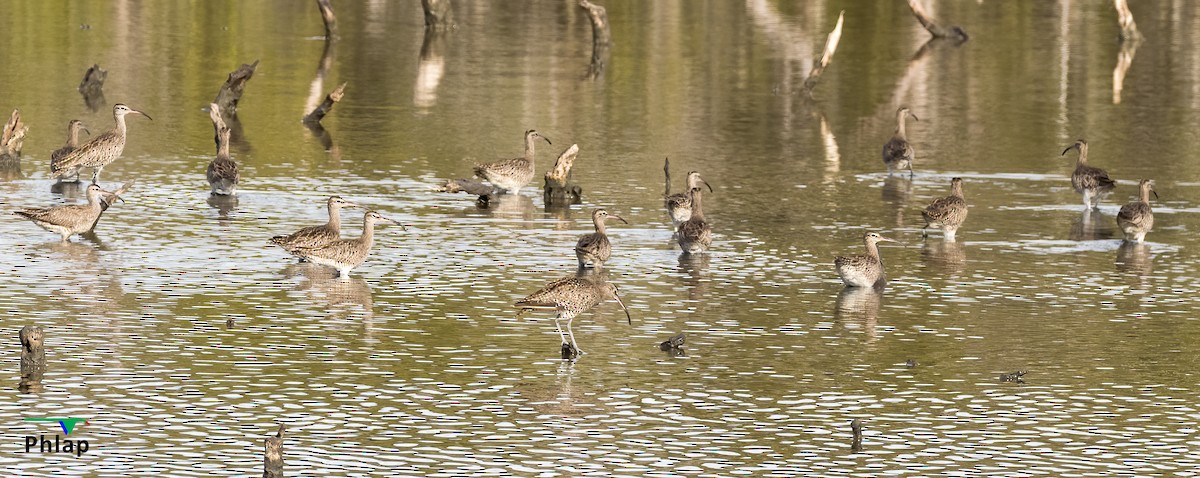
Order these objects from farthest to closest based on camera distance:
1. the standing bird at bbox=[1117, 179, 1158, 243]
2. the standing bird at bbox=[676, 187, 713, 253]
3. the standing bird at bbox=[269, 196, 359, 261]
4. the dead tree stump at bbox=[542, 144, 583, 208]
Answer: the dead tree stump at bbox=[542, 144, 583, 208]
the standing bird at bbox=[1117, 179, 1158, 243]
the standing bird at bbox=[676, 187, 713, 253]
the standing bird at bbox=[269, 196, 359, 261]

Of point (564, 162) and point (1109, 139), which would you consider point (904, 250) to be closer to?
point (564, 162)

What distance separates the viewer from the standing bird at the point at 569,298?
22.7 m

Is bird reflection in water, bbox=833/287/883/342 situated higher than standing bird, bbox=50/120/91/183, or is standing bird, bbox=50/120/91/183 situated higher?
standing bird, bbox=50/120/91/183

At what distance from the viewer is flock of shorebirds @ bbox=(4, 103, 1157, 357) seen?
926 inches

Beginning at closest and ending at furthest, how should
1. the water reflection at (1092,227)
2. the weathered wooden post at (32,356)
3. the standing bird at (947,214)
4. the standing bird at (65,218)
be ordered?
the weathered wooden post at (32,356)
the standing bird at (65,218)
the standing bird at (947,214)
the water reflection at (1092,227)

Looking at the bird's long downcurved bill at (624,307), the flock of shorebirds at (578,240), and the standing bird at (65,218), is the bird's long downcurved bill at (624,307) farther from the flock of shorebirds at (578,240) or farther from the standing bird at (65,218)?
the standing bird at (65,218)

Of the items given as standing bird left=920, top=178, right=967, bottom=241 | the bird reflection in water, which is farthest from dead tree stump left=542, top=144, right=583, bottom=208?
the bird reflection in water

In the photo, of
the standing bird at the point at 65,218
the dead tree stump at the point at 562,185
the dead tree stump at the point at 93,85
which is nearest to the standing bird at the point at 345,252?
the standing bird at the point at 65,218

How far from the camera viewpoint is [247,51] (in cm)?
6247

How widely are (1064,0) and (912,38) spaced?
54.6ft

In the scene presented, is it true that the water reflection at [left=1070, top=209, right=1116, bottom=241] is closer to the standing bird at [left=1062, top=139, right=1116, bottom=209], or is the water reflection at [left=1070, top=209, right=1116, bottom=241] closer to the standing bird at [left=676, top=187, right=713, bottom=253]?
the standing bird at [left=1062, top=139, right=1116, bottom=209]

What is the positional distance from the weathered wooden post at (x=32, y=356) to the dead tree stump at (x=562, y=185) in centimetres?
1472

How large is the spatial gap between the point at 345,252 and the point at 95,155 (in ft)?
32.8

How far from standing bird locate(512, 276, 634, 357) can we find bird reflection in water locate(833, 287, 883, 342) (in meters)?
3.03
